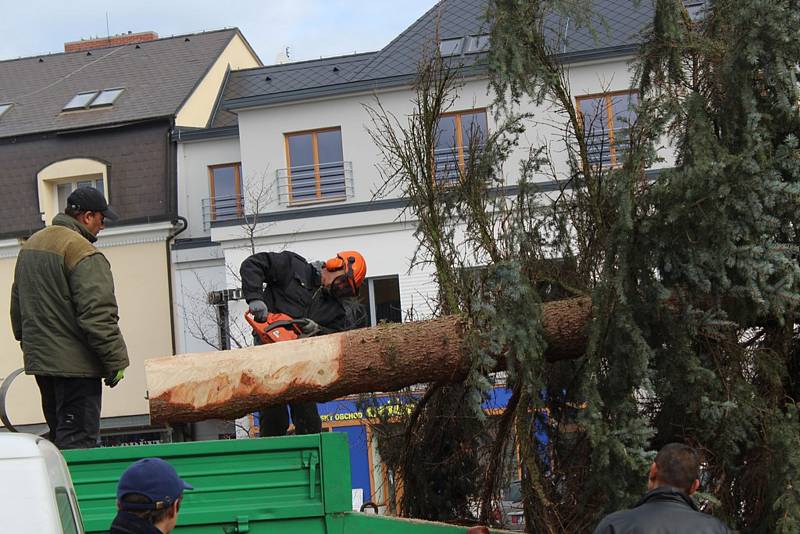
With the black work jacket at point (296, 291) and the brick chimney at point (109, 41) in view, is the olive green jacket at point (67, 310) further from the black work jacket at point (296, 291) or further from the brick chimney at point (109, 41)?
the brick chimney at point (109, 41)

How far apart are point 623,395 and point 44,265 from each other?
3210mm

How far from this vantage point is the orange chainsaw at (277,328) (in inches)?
267

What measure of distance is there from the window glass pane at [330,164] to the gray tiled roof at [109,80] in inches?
162

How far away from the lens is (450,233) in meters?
7.22

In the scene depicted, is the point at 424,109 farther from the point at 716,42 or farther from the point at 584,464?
the point at 584,464

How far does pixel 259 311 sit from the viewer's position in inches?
268

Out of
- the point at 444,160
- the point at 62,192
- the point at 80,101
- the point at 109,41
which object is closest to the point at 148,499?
the point at 444,160

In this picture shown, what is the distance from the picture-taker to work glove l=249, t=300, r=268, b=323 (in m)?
6.80

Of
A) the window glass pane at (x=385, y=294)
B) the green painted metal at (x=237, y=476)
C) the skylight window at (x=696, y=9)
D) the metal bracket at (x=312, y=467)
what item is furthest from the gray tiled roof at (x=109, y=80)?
the metal bracket at (x=312, y=467)

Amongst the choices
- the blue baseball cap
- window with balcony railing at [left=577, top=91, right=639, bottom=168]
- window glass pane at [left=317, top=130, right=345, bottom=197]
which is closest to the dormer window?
window glass pane at [left=317, top=130, right=345, bottom=197]

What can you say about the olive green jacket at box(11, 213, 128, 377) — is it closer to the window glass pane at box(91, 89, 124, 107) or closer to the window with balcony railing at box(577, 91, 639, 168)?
the window with balcony railing at box(577, 91, 639, 168)

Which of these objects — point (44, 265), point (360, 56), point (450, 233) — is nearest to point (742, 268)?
point (450, 233)

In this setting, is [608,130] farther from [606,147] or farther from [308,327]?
[308,327]

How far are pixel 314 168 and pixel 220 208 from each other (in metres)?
3.08
